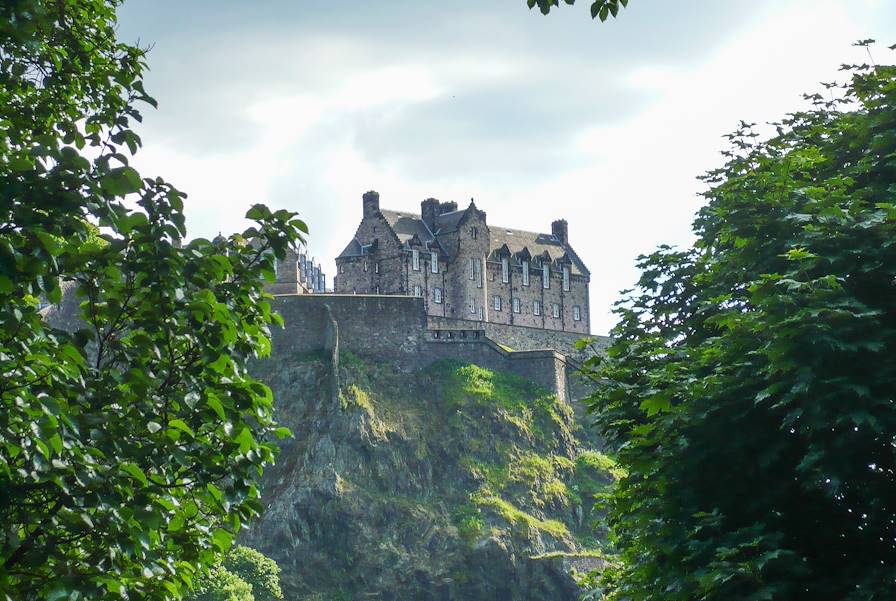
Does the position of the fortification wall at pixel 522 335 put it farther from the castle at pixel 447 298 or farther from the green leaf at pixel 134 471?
the green leaf at pixel 134 471

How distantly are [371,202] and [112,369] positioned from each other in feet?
244

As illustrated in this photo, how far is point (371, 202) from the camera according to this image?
3393 inches

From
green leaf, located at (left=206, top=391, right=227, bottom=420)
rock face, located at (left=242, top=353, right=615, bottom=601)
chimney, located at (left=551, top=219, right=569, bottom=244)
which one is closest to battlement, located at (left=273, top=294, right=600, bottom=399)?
rock face, located at (left=242, top=353, right=615, bottom=601)

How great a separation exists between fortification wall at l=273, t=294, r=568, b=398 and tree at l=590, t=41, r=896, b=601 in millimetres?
50063

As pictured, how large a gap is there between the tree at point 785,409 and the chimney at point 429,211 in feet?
211

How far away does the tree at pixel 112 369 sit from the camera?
11.1 metres

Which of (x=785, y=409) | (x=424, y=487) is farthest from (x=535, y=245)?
(x=785, y=409)

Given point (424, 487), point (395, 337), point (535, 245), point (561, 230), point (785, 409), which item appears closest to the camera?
point (785, 409)

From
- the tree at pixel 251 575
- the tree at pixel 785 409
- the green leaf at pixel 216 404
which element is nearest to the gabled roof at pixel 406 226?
the tree at pixel 251 575

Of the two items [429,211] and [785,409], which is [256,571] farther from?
[785,409]

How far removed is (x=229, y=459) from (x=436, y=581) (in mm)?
56369

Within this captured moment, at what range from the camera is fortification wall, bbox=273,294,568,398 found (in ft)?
241

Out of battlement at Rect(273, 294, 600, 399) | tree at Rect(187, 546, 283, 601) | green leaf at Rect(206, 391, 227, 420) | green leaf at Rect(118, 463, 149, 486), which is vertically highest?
battlement at Rect(273, 294, 600, 399)

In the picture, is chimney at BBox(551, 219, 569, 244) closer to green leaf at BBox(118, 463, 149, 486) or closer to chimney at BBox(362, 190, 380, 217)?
chimney at BBox(362, 190, 380, 217)
